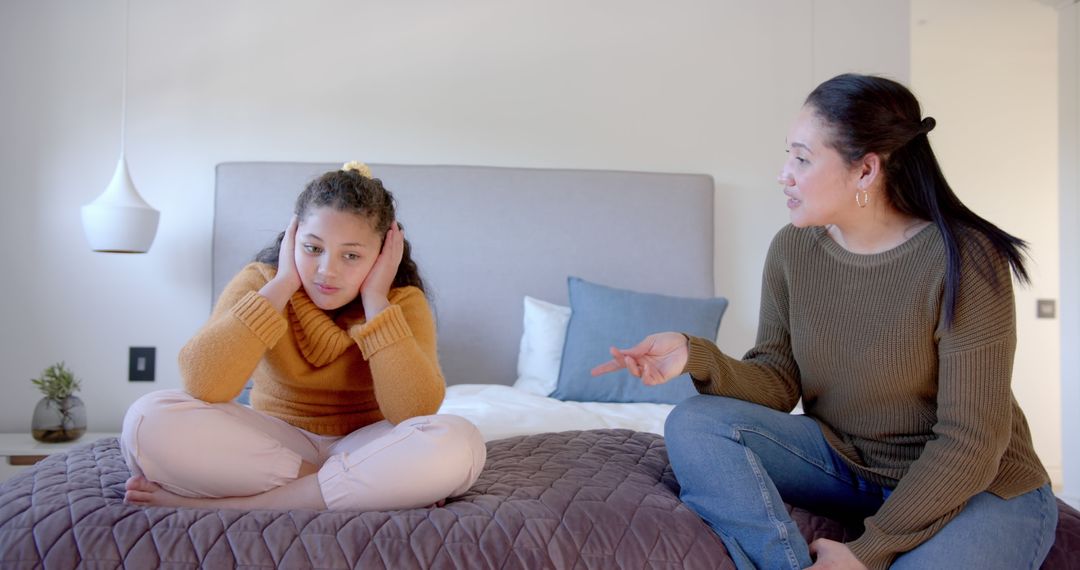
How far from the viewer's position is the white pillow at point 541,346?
288cm

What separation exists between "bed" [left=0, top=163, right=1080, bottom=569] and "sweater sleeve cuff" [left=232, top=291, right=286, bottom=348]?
1.09 feet

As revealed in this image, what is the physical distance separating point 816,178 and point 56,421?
2.46 meters

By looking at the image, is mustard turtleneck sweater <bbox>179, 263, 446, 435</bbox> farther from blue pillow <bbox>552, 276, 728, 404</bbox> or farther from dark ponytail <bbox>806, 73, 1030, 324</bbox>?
blue pillow <bbox>552, 276, 728, 404</bbox>

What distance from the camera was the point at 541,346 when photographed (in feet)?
9.57

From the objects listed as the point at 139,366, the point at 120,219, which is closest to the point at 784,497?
the point at 120,219

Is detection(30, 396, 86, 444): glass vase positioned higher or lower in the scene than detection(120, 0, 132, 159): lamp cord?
lower

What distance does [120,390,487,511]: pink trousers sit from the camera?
135 cm

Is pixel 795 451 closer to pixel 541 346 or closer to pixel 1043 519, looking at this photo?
pixel 1043 519

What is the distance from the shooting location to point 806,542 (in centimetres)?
133

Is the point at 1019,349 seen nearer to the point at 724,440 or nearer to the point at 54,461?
the point at 724,440

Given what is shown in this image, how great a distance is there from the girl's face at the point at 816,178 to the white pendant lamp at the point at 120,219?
7.02 ft

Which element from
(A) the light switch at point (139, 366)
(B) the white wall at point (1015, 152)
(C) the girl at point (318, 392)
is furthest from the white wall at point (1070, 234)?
(A) the light switch at point (139, 366)

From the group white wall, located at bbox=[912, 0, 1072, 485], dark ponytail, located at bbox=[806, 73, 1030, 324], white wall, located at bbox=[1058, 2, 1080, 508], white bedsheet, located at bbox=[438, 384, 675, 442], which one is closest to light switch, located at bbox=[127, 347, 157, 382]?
white bedsheet, located at bbox=[438, 384, 675, 442]

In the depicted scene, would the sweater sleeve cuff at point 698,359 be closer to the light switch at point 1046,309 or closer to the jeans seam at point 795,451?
the jeans seam at point 795,451
